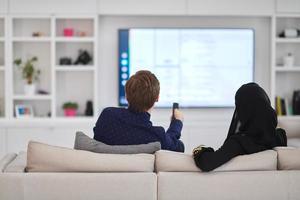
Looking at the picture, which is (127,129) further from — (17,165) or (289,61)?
(289,61)

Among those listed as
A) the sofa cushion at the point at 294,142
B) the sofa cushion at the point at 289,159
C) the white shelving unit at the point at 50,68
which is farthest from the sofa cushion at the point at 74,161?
the white shelving unit at the point at 50,68

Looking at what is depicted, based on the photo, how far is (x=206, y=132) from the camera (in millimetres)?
6547

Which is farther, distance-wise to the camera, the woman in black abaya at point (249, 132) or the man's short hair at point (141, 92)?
the man's short hair at point (141, 92)

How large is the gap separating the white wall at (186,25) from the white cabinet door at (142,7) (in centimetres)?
27

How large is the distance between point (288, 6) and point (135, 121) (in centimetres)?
392

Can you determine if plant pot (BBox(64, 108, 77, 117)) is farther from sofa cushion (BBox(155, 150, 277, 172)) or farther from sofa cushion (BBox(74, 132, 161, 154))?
sofa cushion (BBox(155, 150, 277, 172))

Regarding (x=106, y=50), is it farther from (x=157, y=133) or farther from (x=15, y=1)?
(x=157, y=133)

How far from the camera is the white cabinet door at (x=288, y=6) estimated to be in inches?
260

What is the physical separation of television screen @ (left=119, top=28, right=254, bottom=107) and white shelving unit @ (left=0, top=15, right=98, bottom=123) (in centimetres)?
44

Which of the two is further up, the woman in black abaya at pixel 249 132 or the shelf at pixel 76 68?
the shelf at pixel 76 68

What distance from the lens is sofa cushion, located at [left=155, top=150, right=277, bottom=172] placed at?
297cm

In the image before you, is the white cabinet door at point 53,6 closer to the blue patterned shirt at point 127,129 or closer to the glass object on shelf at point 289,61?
the glass object on shelf at point 289,61

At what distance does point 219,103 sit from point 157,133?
3.55 m

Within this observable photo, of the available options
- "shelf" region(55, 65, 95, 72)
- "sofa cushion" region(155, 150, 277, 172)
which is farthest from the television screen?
"sofa cushion" region(155, 150, 277, 172)
